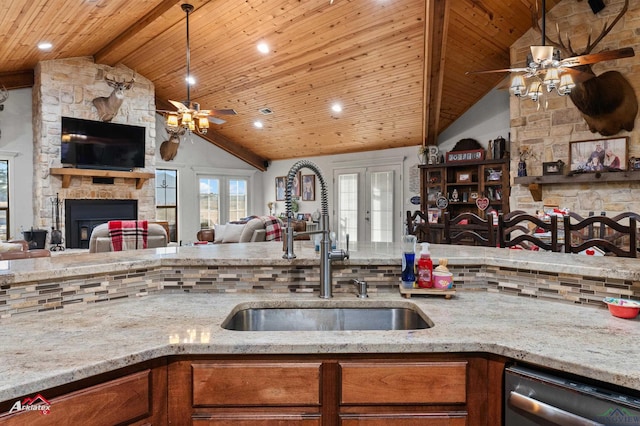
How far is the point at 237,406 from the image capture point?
1103 millimetres

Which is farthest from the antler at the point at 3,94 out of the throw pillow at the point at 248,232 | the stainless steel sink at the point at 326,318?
the stainless steel sink at the point at 326,318

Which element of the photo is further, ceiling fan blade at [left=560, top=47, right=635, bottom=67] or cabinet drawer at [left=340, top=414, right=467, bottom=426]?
ceiling fan blade at [left=560, top=47, right=635, bottom=67]

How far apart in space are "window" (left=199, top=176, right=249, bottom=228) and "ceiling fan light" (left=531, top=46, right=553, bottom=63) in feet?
24.3

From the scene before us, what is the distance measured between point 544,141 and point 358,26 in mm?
2882

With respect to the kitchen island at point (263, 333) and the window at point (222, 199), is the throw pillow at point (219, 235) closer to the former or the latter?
the kitchen island at point (263, 333)

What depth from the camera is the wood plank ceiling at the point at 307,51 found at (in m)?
4.53

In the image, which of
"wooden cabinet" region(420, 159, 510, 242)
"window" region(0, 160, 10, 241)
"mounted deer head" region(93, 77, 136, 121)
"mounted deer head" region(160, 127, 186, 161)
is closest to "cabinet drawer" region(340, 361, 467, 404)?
"wooden cabinet" region(420, 159, 510, 242)

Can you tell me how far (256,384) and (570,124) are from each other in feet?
17.9

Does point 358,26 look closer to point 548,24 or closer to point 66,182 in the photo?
point 548,24

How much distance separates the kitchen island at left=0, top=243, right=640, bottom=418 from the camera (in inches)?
39.5

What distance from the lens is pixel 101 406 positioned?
981 millimetres

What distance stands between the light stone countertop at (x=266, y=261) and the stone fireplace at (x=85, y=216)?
5.31 m

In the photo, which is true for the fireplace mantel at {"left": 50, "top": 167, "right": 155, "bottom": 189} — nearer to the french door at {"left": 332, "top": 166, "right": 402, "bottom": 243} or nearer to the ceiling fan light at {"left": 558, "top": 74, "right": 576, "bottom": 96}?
the french door at {"left": 332, "top": 166, "right": 402, "bottom": 243}

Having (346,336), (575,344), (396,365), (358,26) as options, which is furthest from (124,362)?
(358,26)
